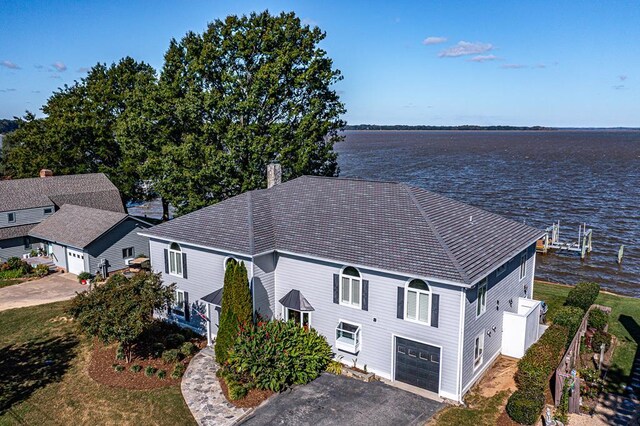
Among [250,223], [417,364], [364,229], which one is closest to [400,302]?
[417,364]

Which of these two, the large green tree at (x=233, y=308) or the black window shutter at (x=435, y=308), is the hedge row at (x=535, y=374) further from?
the large green tree at (x=233, y=308)

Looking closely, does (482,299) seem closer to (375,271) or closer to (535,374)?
(535,374)

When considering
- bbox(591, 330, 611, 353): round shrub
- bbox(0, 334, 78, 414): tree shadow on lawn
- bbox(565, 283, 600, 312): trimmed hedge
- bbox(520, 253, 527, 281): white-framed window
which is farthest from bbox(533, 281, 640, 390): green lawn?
bbox(0, 334, 78, 414): tree shadow on lawn

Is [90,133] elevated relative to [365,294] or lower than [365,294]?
elevated

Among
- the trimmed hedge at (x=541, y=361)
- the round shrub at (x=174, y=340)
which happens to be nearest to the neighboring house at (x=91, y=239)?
the round shrub at (x=174, y=340)

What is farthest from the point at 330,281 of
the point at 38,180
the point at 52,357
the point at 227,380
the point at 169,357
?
the point at 38,180

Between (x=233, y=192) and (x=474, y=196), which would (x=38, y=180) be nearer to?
(x=233, y=192)

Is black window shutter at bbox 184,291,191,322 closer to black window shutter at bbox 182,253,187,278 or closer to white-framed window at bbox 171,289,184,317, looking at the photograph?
white-framed window at bbox 171,289,184,317
